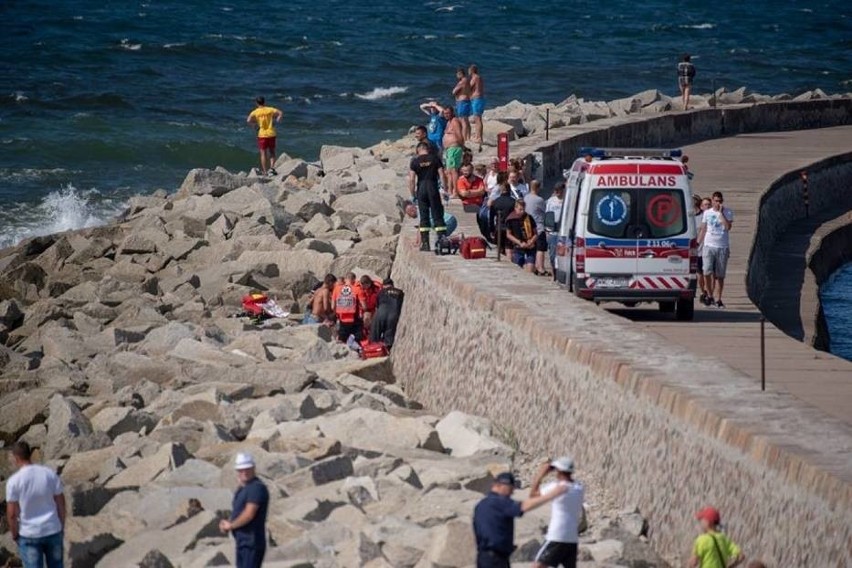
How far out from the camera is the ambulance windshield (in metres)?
19.4

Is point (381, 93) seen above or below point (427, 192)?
below

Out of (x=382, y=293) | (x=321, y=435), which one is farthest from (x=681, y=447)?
(x=382, y=293)

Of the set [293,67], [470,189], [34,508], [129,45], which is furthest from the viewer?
[129,45]

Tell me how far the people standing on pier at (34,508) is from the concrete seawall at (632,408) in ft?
13.6

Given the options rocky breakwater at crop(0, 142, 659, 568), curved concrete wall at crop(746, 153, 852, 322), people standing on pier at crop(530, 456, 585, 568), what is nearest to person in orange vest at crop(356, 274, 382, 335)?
rocky breakwater at crop(0, 142, 659, 568)

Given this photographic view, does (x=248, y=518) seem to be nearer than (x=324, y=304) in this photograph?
Yes

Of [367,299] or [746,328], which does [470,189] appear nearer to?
[367,299]

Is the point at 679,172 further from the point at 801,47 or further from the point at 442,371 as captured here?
the point at 801,47

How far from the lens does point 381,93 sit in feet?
205

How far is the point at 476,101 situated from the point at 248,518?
1892 cm

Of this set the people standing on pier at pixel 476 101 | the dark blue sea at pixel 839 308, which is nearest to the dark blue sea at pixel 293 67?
the people standing on pier at pixel 476 101

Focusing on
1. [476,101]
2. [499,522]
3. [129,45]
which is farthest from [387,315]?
[129,45]

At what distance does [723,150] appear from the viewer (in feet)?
120

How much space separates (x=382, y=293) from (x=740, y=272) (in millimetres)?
4503
